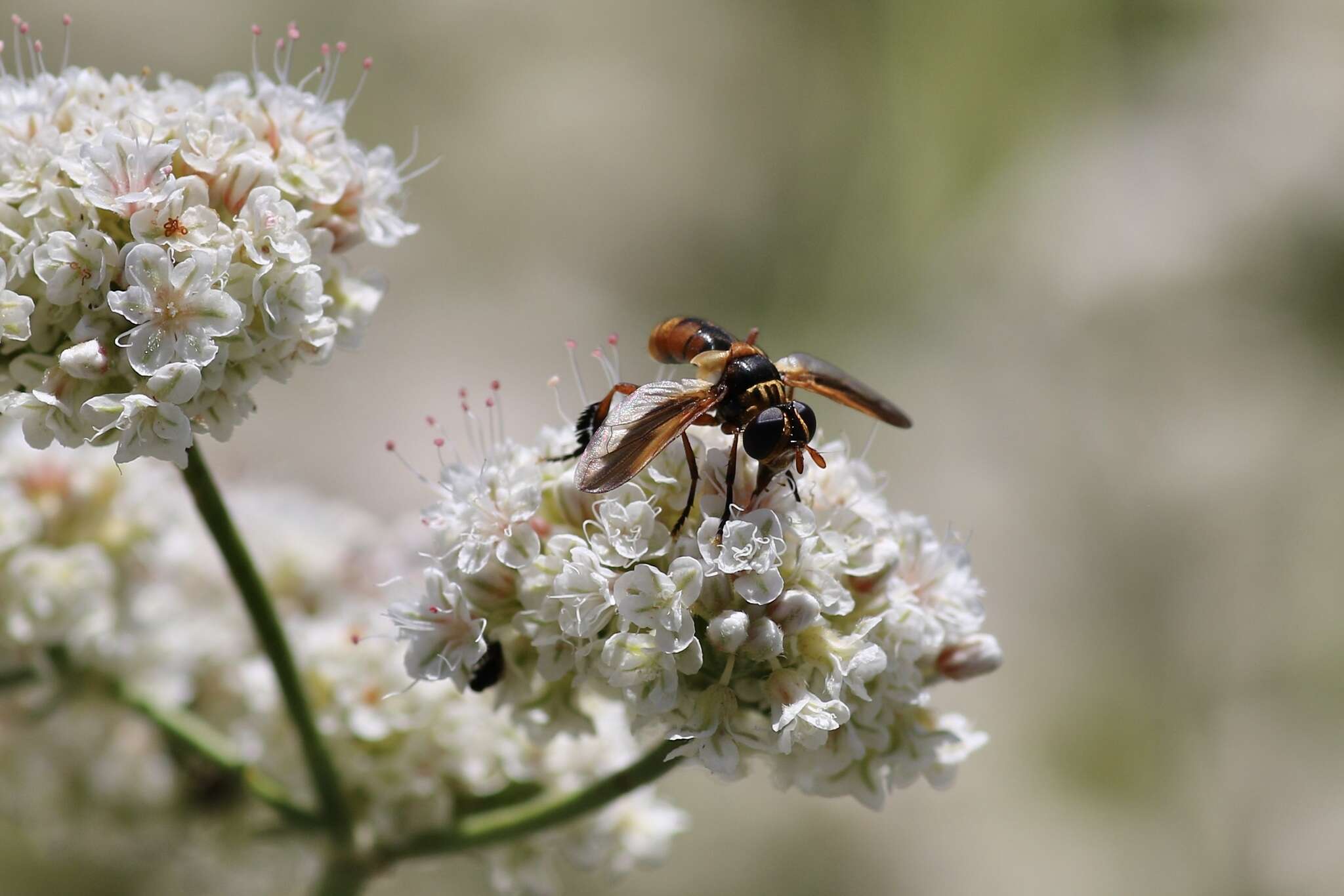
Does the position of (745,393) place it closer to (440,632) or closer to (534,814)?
(440,632)

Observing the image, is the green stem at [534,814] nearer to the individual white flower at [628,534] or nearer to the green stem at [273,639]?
the green stem at [273,639]

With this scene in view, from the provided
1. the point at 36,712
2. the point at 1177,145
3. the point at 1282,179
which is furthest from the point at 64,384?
the point at 1177,145

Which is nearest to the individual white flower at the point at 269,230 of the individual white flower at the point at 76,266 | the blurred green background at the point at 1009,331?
the individual white flower at the point at 76,266

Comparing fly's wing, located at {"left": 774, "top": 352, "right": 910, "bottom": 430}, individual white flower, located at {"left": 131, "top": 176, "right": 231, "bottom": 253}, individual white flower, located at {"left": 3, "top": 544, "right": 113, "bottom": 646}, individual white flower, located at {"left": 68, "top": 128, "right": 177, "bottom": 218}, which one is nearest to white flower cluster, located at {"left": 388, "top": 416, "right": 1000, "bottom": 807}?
fly's wing, located at {"left": 774, "top": 352, "right": 910, "bottom": 430}

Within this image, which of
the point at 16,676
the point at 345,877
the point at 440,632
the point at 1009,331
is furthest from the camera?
the point at 1009,331

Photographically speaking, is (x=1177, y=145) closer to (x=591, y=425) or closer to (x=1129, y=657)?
(x=1129, y=657)

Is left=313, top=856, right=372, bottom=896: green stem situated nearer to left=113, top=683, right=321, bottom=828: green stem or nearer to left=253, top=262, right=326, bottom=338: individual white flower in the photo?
left=113, top=683, right=321, bottom=828: green stem

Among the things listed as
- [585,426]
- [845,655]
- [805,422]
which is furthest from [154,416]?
[845,655]
